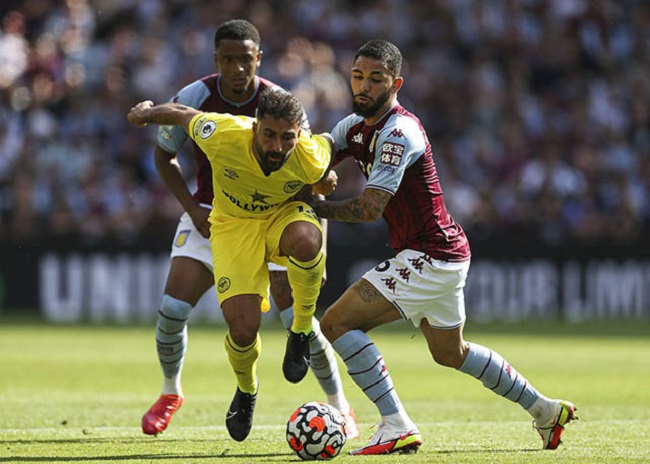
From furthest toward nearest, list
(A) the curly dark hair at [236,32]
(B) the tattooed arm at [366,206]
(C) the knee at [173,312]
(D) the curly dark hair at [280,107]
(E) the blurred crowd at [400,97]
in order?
(E) the blurred crowd at [400,97]
(C) the knee at [173,312]
(A) the curly dark hair at [236,32]
(B) the tattooed arm at [366,206]
(D) the curly dark hair at [280,107]

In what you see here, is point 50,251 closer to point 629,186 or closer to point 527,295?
point 527,295

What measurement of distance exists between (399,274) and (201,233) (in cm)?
177

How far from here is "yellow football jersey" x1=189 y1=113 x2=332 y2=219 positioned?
708cm

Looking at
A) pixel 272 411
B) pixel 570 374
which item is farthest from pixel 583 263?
pixel 272 411

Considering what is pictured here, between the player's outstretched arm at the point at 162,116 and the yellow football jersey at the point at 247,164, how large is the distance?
105mm

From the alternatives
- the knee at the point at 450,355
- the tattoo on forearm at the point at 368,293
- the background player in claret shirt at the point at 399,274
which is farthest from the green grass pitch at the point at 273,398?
the tattoo on forearm at the point at 368,293

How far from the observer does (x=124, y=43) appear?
2139cm

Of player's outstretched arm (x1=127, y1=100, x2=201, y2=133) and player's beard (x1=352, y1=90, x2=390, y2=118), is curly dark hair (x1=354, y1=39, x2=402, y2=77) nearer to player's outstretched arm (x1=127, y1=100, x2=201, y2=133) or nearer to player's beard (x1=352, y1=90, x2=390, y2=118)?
player's beard (x1=352, y1=90, x2=390, y2=118)

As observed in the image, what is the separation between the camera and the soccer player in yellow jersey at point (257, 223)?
23.0 ft

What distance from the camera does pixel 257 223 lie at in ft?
24.0

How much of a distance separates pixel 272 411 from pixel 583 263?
1083cm

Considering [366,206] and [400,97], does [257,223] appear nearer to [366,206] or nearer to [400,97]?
[366,206]

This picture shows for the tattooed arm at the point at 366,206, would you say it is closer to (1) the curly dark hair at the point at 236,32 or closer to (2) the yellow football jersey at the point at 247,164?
(2) the yellow football jersey at the point at 247,164

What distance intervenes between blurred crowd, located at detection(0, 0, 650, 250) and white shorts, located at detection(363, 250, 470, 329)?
12.0m
